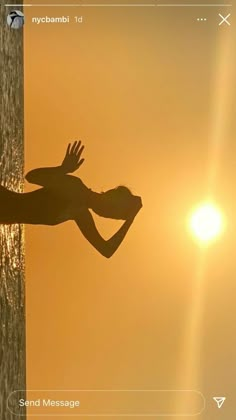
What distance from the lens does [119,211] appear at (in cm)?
63

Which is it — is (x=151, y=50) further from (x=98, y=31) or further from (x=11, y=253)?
(x=11, y=253)

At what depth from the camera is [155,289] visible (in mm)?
625

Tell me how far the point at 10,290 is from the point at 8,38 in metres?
0.24

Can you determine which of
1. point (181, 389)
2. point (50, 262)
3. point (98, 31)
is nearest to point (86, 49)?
point (98, 31)

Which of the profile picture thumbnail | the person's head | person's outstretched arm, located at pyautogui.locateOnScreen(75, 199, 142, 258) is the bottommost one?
person's outstretched arm, located at pyautogui.locateOnScreen(75, 199, 142, 258)

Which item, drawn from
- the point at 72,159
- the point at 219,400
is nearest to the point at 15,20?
the point at 72,159

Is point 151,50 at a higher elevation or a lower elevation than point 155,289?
higher

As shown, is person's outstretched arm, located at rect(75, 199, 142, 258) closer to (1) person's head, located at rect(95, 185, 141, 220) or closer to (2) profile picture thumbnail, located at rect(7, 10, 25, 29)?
(1) person's head, located at rect(95, 185, 141, 220)

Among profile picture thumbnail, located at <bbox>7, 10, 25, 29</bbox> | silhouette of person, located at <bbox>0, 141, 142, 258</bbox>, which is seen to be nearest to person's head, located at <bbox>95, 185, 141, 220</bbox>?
silhouette of person, located at <bbox>0, 141, 142, 258</bbox>

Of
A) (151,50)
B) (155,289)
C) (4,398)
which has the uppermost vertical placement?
(151,50)

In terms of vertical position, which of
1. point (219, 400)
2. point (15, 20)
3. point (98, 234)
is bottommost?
point (219, 400)

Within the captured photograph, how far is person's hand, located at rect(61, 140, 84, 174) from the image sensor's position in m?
0.62

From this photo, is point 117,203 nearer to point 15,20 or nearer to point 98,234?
point 98,234

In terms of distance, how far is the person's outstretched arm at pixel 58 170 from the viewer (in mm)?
625
